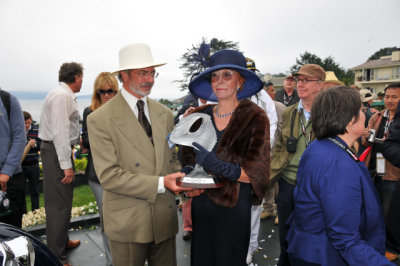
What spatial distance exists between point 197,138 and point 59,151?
7.20ft

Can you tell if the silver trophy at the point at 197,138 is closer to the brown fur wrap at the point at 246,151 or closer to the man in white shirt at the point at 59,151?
the brown fur wrap at the point at 246,151

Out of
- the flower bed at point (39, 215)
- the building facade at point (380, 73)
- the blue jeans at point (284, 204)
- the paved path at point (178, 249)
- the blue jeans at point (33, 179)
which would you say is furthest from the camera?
the building facade at point (380, 73)

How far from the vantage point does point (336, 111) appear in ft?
5.71

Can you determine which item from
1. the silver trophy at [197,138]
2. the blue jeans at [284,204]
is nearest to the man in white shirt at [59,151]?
the silver trophy at [197,138]

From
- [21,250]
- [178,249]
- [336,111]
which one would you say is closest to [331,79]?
[336,111]

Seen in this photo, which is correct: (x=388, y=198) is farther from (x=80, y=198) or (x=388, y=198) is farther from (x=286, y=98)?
(x=80, y=198)

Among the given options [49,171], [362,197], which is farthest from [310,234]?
[49,171]

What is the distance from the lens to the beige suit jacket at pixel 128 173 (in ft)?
6.75

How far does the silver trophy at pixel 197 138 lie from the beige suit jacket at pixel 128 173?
303 mm

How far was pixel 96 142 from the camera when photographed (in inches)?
82.7

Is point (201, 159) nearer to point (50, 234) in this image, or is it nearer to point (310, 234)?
point (310, 234)

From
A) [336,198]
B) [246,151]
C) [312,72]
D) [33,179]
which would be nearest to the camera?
[336,198]

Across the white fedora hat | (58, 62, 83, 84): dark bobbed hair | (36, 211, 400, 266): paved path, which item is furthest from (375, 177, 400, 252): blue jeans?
(58, 62, 83, 84): dark bobbed hair

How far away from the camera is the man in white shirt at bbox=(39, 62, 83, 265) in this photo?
3369 millimetres
